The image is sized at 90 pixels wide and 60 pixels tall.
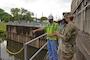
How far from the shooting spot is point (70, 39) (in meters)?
4.88

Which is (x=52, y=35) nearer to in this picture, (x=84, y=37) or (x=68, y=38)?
(x=68, y=38)

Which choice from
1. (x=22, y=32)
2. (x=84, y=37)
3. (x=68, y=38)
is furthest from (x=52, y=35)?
(x=22, y=32)

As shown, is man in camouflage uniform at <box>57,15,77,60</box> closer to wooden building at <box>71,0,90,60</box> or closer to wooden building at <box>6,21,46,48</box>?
wooden building at <box>71,0,90,60</box>

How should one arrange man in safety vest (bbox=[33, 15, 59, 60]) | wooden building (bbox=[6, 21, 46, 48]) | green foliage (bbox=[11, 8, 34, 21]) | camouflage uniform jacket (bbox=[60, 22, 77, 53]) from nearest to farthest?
camouflage uniform jacket (bbox=[60, 22, 77, 53]), man in safety vest (bbox=[33, 15, 59, 60]), wooden building (bbox=[6, 21, 46, 48]), green foliage (bbox=[11, 8, 34, 21])

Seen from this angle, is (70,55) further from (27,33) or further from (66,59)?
(27,33)

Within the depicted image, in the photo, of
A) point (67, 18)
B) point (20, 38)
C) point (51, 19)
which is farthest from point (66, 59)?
point (20, 38)

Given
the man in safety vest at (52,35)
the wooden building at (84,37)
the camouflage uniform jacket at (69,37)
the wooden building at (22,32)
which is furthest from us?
the wooden building at (22,32)

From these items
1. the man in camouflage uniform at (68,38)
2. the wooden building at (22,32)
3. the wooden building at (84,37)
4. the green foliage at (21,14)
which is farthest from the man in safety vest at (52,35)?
the green foliage at (21,14)

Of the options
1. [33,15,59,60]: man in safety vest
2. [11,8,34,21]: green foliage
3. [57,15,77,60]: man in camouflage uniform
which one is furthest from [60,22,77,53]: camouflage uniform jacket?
[11,8,34,21]: green foliage

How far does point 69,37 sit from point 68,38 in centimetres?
3

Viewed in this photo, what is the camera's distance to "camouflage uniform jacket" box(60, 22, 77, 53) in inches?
188

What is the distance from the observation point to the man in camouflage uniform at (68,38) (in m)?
4.79

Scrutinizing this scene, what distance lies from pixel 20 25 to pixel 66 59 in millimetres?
47393

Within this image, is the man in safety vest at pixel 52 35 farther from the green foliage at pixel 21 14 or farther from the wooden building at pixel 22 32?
the green foliage at pixel 21 14
